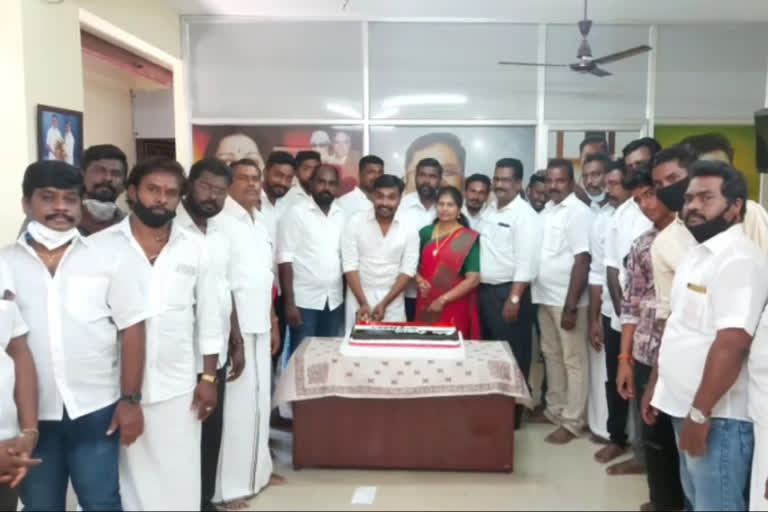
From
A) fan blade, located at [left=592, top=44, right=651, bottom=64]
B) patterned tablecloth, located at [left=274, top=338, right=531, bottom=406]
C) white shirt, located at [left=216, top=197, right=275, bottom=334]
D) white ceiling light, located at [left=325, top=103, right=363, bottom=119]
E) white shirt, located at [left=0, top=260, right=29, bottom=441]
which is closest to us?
white shirt, located at [left=0, top=260, right=29, bottom=441]

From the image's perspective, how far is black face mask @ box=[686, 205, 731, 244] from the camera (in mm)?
1539

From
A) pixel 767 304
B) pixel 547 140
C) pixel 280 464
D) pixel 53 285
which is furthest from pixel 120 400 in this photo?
pixel 547 140

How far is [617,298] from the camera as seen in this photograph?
9.29ft

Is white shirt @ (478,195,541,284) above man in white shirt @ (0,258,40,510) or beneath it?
above

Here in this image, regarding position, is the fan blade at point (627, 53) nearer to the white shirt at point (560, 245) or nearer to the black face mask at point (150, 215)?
the white shirt at point (560, 245)

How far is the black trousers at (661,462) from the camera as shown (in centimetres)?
218

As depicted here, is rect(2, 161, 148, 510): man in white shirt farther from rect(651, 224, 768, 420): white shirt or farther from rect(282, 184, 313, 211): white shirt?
rect(282, 184, 313, 211): white shirt

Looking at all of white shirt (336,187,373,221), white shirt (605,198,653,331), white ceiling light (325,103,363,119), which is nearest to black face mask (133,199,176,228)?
Answer: white shirt (605,198,653,331)

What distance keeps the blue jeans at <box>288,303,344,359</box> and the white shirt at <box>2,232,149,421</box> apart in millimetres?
1710

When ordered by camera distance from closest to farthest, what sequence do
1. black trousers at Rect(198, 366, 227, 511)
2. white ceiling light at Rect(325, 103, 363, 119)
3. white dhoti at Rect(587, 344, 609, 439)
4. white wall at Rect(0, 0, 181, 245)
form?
black trousers at Rect(198, 366, 227, 511)
white wall at Rect(0, 0, 181, 245)
white dhoti at Rect(587, 344, 609, 439)
white ceiling light at Rect(325, 103, 363, 119)

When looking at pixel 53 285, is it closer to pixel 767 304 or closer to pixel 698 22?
pixel 767 304

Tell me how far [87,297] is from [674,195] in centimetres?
179

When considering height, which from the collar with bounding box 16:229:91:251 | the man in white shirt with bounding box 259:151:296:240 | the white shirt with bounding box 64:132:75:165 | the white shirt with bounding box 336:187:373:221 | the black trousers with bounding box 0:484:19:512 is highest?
the white shirt with bounding box 64:132:75:165

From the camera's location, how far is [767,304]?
1.48m
